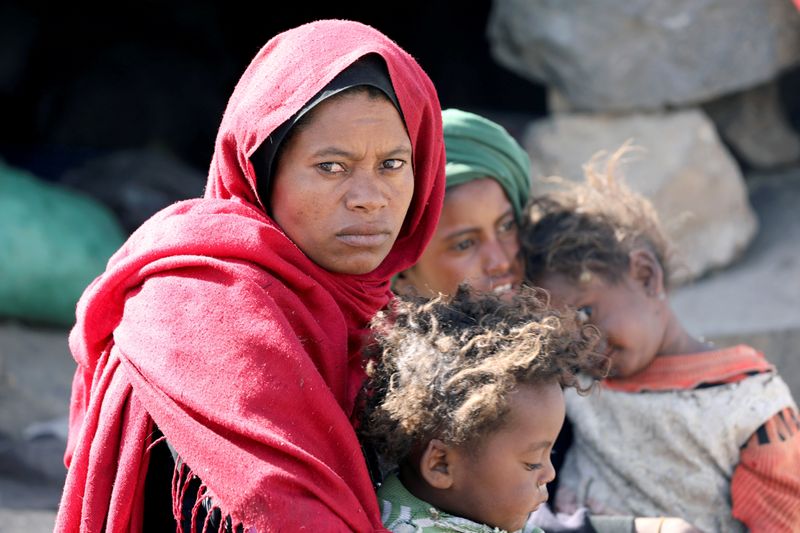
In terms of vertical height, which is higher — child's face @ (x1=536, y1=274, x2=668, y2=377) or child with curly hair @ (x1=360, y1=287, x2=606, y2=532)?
child with curly hair @ (x1=360, y1=287, x2=606, y2=532)

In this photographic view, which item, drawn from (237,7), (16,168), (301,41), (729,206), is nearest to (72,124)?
(16,168)

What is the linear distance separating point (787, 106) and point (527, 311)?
183 inches

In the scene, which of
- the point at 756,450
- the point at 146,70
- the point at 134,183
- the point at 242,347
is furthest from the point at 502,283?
the point at 146,70

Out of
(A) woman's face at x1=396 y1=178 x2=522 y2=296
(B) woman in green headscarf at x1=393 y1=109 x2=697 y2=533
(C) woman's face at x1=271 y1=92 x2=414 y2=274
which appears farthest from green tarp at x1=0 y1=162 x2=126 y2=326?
(C) woman's face at x1=271 y1=92 x2=414 y2=274

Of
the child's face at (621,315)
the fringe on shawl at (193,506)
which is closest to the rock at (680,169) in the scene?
the child's face at (621,315)

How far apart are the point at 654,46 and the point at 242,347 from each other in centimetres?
382

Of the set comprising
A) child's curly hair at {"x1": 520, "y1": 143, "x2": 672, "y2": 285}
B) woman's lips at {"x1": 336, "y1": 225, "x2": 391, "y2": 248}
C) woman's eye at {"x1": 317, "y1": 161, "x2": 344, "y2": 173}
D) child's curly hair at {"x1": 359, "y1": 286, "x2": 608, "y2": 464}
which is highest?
woman's eye at {"x1": 317, "y1": 161, "x2": 344, "y2": 173}

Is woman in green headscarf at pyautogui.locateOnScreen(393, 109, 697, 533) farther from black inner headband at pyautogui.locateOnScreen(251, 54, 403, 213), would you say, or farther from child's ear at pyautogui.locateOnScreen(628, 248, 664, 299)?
black inner headband at pyautogui.locateOnScreen(251, 54, 403, 213)

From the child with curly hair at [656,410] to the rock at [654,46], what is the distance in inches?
96.5

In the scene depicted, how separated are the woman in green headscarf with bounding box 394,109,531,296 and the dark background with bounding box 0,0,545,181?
4.16 meters

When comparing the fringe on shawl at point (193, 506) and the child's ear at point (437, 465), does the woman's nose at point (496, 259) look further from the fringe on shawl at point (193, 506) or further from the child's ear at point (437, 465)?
the fringe on shawl at point (193, 506)

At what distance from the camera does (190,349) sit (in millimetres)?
1865

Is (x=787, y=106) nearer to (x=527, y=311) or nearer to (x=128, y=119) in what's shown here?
(x=128, y=119)

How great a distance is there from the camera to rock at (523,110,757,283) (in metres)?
5.27
